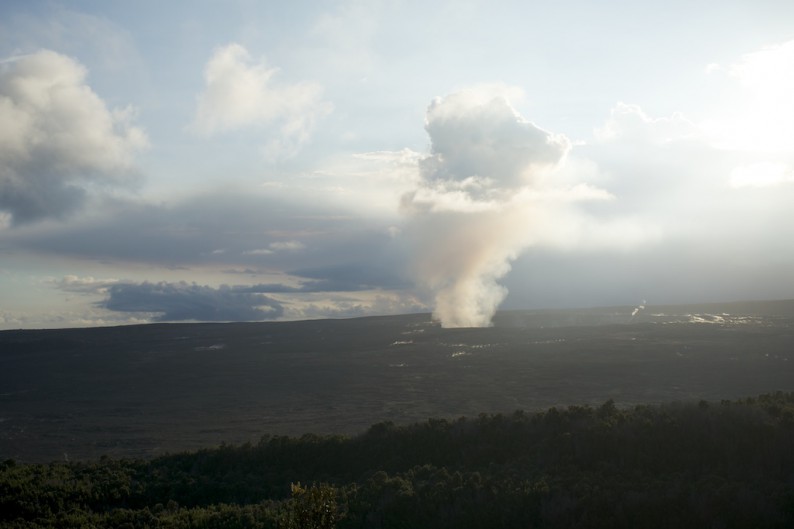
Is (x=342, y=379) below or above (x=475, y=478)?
below

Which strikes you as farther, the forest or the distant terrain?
the distant terrain

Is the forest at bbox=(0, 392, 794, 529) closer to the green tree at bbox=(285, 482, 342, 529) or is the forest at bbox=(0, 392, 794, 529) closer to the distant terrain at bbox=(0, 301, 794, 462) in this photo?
the green tree at bbox=(285, 482, 342, 529)

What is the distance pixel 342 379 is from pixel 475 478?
135 feet

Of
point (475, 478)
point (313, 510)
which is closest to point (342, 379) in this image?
point (475, 478)

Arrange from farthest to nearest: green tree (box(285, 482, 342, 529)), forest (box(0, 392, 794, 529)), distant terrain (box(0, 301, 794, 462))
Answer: distant terrain (box(0, 301, 794, 462))
forest (box(0, 392, 794, 529))
green tree (box(285, 482, 342, 529))

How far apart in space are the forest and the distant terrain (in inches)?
468

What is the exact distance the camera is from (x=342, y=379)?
198 ft

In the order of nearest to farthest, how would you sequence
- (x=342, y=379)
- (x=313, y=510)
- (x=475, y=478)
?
(x=313, y=510)
(x=475, y=478)
(x=342, y=379)

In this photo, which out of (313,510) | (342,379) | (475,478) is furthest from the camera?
(342,379)

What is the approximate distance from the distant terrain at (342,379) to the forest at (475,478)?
11895 mm

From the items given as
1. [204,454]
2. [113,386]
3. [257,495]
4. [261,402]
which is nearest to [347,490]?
[257,495]

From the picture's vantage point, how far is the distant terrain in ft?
135

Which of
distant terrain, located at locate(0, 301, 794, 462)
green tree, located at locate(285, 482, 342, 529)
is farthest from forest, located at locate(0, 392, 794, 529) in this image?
distant terrain, located at locate(0, 301, 794, 462)

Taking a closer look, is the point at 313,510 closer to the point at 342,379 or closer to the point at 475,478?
the point at 475,478
